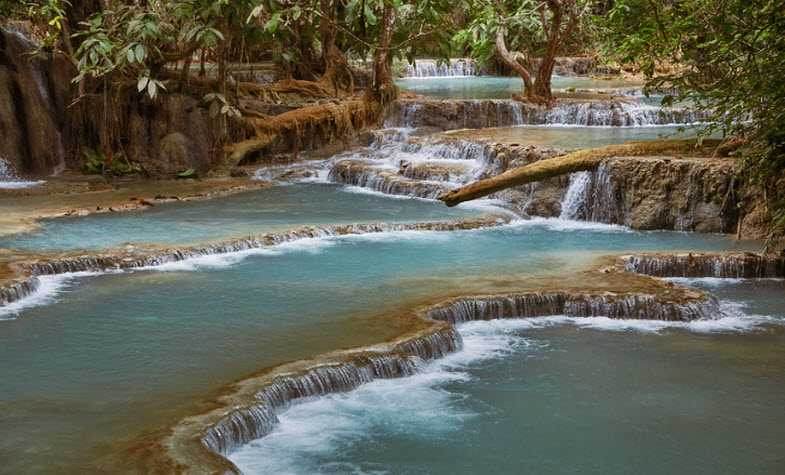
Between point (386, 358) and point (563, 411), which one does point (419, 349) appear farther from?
point (563, 411)

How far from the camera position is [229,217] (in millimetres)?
14898

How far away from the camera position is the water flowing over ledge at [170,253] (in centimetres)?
1097

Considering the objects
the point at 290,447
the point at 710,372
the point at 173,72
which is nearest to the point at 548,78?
the point at 173,72

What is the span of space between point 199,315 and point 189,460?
3.72 m

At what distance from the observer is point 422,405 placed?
8070 mm

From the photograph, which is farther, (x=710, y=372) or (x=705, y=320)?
(x=705, y=320)

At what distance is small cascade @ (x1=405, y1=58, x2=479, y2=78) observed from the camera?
109ft

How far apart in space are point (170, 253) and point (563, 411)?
5.74 m

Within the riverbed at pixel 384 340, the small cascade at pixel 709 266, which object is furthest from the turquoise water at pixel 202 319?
the small cascade at pixel 709 266

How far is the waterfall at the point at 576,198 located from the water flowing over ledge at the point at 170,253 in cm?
138

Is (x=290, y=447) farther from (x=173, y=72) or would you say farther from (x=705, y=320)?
(x=173, y=72)

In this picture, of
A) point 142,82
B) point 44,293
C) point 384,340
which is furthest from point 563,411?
point 142,82

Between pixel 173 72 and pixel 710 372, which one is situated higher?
pixel 173 72

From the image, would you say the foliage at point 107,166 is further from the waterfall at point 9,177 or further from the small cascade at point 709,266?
the small cascade at point 709,266
